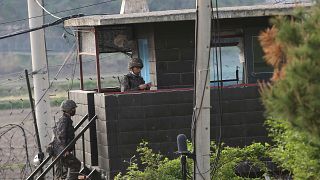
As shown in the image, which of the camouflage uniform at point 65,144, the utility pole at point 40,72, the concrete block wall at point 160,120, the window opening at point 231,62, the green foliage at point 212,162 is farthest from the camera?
the utility pole at point 40,72

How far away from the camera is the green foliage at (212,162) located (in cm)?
1403

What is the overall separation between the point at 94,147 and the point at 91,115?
586 millimetres

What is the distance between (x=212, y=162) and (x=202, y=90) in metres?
1.88

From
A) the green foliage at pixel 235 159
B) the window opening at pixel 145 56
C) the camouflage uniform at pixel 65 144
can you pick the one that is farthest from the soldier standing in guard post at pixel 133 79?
the green foliage at pixel 235 159

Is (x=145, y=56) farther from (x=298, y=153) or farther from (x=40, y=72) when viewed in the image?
(x=298, y=153)

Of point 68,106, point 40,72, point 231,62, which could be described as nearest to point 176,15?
point 231,62

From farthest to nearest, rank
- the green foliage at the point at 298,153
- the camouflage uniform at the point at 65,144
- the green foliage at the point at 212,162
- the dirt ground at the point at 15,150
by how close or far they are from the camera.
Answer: the dirt ground at the point at 15,150 → the camouflage uniform at the point at 65,144 → the green foliage at the point at 212,162 → the green foliage at the point at 298,153

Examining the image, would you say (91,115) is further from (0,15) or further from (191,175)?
(0,15)

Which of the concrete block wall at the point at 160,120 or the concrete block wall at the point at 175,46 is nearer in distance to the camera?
the concrete block wall at the point at 160,120

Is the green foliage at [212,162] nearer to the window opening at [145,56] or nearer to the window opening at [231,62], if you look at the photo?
the window opening at [231,62]

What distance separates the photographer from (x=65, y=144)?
16.2 m

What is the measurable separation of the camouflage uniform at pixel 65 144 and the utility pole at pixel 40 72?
12.9ft

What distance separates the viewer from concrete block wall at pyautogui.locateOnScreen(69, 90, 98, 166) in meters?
16.5

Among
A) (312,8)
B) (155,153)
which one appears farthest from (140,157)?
(312,8)
